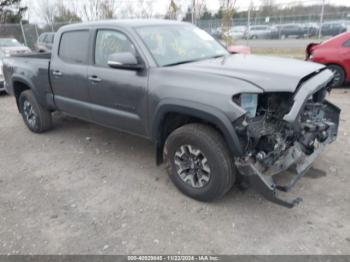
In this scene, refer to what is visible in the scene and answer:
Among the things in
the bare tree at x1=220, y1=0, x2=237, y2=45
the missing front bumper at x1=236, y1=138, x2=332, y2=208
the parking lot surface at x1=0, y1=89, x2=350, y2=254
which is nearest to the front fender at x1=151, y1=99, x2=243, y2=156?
the missing front bumper at x1=236, y1=138, x2=332, y2=208

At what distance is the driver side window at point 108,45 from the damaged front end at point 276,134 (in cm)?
165

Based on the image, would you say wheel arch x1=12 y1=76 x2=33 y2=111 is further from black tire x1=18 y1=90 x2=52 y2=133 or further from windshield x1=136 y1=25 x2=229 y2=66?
→ windshield x1=136 y1=25 x2=229 y2=66

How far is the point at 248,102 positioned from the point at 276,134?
0.40 metres

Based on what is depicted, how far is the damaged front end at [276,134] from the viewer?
8.95ft

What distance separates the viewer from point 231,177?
2.98 m

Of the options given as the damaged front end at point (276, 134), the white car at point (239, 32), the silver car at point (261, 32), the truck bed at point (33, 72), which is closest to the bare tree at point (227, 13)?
the truck bed at point (33, 72)

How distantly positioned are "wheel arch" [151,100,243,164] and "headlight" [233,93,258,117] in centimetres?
20

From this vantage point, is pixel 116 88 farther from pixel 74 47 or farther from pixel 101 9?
pixel 101 9

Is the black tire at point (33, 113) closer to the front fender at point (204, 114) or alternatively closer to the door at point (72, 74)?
the door at point (72, 74)

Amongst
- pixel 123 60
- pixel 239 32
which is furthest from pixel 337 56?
pixel 239 32

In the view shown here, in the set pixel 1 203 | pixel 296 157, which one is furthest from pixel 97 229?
pixel 296 157

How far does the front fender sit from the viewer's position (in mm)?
2723

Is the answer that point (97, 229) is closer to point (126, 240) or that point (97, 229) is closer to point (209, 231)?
point (126, 240)

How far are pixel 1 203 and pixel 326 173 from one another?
3870 mm
